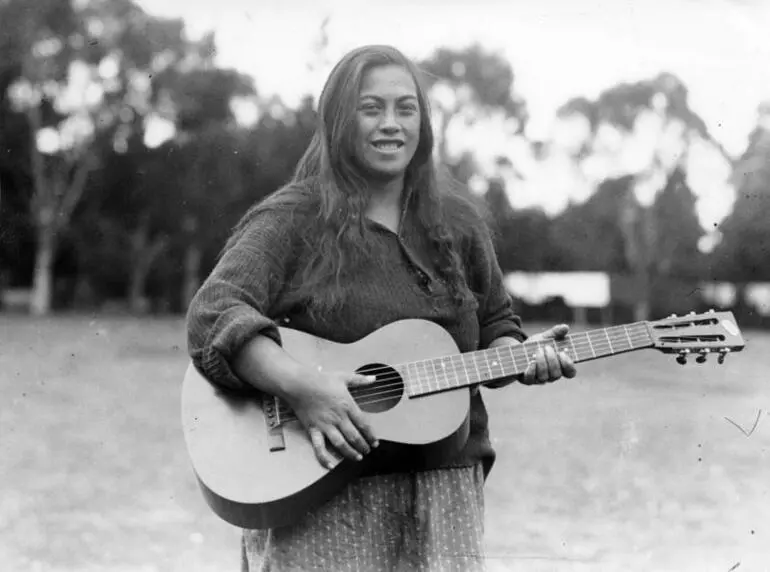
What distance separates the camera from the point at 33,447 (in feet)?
22.9

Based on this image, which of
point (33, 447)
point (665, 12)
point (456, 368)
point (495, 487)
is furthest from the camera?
point (33, 447)

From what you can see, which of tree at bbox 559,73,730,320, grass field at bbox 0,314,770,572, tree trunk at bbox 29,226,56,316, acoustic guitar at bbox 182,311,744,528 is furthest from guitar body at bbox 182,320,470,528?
tree trunk at bbox 29,226,56,316

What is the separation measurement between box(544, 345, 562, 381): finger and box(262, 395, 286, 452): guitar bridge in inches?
26.0

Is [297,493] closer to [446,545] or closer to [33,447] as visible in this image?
[446,545]

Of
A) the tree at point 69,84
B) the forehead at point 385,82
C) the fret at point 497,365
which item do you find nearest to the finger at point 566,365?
the fret at point 497,365

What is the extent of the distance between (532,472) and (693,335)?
4218 millimetres

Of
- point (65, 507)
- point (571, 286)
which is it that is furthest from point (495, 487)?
point (65, 507)

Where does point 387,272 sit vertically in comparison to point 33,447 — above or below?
above

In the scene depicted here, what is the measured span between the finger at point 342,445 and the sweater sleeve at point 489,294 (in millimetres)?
518

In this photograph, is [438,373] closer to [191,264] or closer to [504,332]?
[504,332]

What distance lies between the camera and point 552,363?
2.29m

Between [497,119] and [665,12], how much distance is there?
1.11 metres

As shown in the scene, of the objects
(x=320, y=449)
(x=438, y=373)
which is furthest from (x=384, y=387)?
(x=320, y=449)

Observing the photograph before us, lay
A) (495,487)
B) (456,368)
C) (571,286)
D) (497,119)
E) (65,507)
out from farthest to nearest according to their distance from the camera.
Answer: (495,487) → (65,507) → (571,286) → (497,119) → (456,368)
